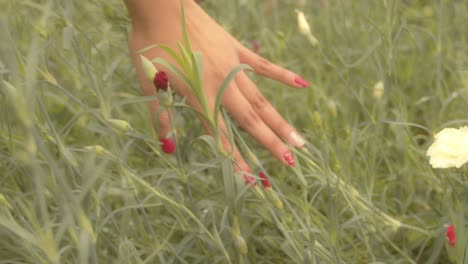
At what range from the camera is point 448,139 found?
0.88 meters

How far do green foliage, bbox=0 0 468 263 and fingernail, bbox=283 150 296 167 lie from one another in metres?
0.03

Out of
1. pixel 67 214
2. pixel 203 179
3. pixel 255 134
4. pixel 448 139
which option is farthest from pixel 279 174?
pixel 67 214

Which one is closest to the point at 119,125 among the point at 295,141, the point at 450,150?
the point at 295,141

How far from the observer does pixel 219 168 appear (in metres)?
0.93

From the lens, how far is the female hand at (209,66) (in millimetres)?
893

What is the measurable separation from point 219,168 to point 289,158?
0.38 feet

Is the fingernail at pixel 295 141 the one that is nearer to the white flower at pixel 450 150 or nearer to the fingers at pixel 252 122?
the fingers at pixel 252 122

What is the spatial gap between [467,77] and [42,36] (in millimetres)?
669

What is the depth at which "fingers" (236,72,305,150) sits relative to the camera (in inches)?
38.6

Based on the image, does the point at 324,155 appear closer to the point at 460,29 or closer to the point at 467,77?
the point at 467,77

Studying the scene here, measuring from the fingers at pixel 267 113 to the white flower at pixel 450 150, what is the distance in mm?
229

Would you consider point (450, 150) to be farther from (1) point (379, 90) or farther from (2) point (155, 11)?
(2) point (155, 11)

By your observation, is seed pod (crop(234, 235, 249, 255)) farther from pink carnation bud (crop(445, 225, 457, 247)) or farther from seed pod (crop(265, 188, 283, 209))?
pink carnation bud (crop(445, 225, 457, 247))

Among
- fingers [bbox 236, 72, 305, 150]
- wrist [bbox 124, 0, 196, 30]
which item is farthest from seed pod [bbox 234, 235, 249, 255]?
wrist [bbox 124, 0, 196, 30]
